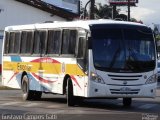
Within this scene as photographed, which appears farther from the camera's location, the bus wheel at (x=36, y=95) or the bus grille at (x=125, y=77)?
the bus wheel at (x=36, y=95)

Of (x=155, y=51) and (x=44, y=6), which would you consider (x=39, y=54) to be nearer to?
(x=155, y=51)

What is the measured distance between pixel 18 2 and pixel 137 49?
Answer: 111 feet

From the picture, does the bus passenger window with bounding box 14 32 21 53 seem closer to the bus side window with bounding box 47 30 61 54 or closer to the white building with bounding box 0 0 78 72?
the bus side window with bounding box 47 30 61 54

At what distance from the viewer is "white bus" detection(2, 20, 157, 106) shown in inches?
773

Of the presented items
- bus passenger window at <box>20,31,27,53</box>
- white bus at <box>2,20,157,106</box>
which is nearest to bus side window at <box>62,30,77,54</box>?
white bus at <box>2,20,157,106</box>

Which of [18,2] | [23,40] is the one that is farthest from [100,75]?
[18,2]

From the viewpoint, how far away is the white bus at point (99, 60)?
19.6 meters

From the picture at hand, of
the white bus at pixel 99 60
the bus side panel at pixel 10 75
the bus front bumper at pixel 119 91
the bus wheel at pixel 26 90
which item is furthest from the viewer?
the bus side panel at pixel 10 75

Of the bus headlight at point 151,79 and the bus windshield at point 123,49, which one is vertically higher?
the bus windshield at point 123,49

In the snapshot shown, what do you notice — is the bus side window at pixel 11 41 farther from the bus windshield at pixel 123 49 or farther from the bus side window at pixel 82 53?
the bus windshield at pixel 123 49

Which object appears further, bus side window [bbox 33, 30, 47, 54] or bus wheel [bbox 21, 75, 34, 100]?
bus wheel [bbox 21, 75, 34, 100]

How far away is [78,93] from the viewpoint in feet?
65.7

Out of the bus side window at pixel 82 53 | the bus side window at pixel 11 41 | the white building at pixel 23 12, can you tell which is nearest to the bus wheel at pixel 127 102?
the bus side window at pixel 82 53

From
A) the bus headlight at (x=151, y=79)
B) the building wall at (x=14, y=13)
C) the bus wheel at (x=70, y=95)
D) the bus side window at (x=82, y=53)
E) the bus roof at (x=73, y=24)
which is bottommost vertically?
the bus wheel at (x=70, y=95)
